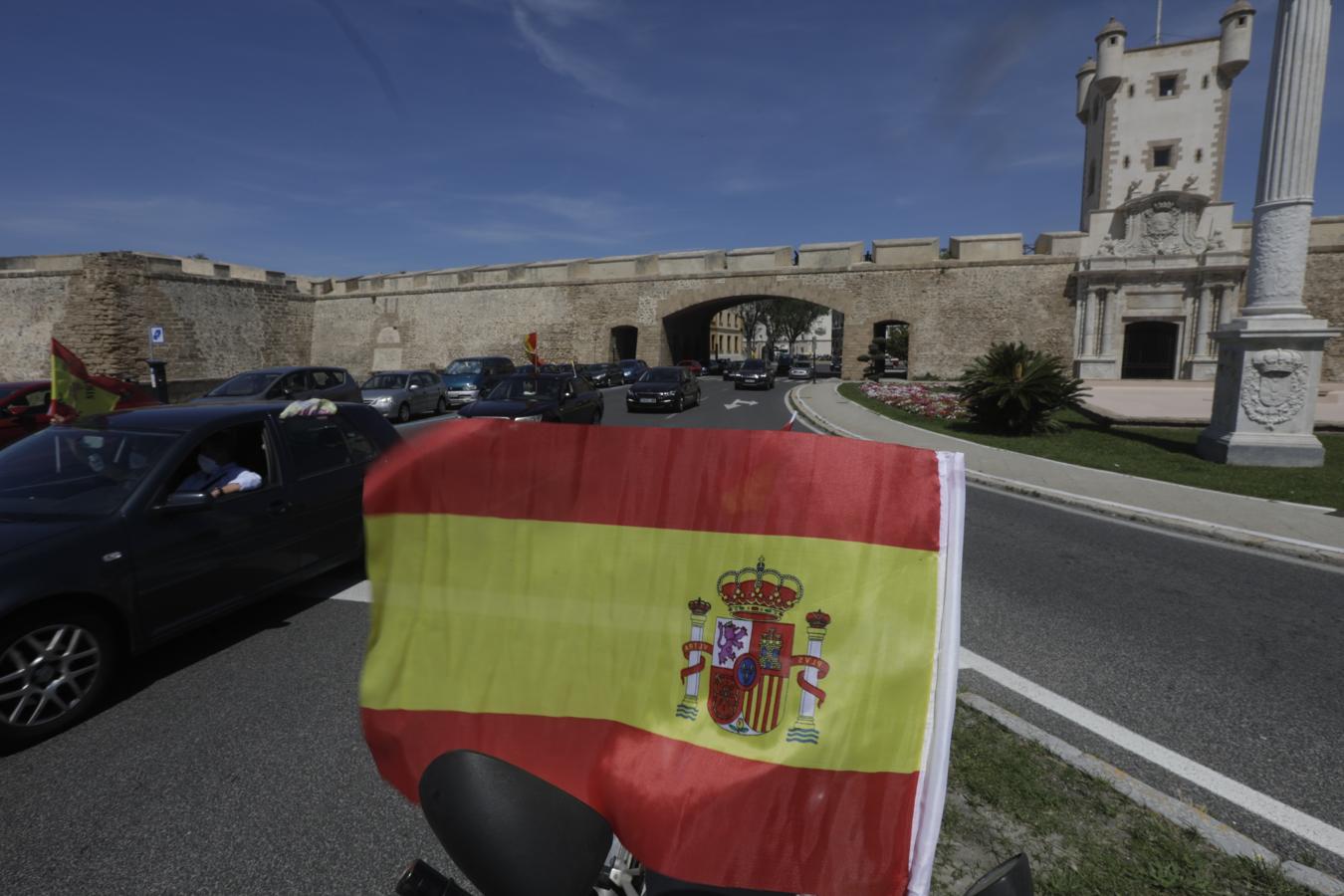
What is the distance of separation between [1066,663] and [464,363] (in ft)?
88.3

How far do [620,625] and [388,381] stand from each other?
2251cm

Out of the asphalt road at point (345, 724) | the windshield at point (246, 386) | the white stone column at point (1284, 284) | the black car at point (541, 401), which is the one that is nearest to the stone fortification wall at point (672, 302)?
the white stone column at point (1284, 284)

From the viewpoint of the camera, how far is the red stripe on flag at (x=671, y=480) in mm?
1508

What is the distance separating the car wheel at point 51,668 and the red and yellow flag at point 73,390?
3529mm

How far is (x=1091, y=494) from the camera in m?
9.48

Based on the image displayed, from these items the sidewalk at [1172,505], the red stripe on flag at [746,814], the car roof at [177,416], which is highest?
the car roof at [177,416]

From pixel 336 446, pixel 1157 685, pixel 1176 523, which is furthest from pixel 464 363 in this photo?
pixel 1157 685

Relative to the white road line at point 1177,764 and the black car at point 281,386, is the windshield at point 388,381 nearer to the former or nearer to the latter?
the black car at point 281,386

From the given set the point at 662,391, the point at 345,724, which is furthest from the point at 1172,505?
the point at 662,391

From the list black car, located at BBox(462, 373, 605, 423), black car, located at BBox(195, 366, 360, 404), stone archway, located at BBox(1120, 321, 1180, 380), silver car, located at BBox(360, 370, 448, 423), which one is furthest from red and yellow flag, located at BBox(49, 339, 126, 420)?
stone archway, located at BBox(1120, 321, 1180, 380)

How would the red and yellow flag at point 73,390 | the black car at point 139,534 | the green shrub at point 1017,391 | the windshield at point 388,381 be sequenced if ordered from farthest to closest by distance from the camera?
the windshield at point 388,381, the green shrub at point 1017,391, the red and yellow flag at point 73,390, the black car at point 139,534

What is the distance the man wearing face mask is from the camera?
4688mm

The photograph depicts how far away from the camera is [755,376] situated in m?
34.5

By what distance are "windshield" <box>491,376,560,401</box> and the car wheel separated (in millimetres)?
11926
